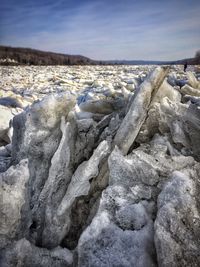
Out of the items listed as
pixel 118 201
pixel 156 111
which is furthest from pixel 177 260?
pixel 156 111

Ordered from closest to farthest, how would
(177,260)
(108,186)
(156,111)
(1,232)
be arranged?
1. (177,260)
2. (1,232)
3. (108,186)
4. (156,111)

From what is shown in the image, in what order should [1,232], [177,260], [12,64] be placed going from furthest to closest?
1. [12,64]
2. [1,232]
3. [177,260]

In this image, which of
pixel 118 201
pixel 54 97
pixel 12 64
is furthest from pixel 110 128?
pixel 12 64

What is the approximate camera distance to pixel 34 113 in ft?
10.3

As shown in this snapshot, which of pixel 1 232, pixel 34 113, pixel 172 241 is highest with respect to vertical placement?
pixel 34 113

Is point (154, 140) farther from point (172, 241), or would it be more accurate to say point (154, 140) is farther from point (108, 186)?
point (172, 241)

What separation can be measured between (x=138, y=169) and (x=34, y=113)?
1198mm

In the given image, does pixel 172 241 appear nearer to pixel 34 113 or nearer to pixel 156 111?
pixel 156 111

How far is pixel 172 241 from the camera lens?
6.81ft

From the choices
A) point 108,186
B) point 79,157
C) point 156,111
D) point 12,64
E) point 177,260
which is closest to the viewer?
point 177,260

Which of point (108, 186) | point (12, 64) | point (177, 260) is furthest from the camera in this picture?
point (12, 64)

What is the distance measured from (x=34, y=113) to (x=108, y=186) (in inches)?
42.9

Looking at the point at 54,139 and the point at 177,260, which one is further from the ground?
the point at 54,139

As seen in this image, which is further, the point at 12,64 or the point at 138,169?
the point at 12,64
